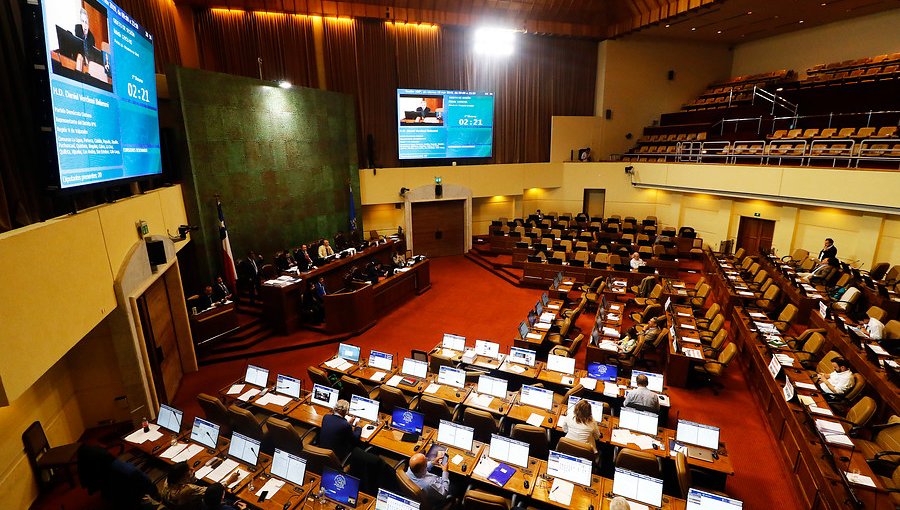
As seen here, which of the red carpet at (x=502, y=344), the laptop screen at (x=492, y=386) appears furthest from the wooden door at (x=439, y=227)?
the laptop screen at (x=492, y=386)

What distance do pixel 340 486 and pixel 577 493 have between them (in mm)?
2505

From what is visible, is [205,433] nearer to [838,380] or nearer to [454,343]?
[454,343]

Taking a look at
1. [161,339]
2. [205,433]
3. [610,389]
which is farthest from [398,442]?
[161,339]

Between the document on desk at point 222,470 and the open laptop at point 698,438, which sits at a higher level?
the open laptop at point 698,438

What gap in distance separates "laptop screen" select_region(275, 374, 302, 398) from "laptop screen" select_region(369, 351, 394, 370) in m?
1.32

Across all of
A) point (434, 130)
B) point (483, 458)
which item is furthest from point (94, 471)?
point (434, 130)

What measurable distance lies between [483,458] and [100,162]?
576 centimetres

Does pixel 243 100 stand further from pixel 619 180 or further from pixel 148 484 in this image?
pixel 619 180

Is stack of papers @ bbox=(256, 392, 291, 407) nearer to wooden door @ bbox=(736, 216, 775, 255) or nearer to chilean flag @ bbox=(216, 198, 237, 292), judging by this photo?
chilean flag @ bbox=(216, 198, 237, 292)

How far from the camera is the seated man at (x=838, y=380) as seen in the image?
588 centimetres

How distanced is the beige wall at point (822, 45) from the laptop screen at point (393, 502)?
21.9m

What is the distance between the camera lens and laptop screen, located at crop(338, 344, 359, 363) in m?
7.50

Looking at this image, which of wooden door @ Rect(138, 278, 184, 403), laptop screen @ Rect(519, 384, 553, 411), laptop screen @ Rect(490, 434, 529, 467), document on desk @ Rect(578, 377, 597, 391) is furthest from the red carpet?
laptop screen @ Rect(490, 434, 529, 467)

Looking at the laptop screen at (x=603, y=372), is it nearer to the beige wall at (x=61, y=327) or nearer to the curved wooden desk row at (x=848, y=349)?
the curved wooden desk row at (x=848, y=349)
